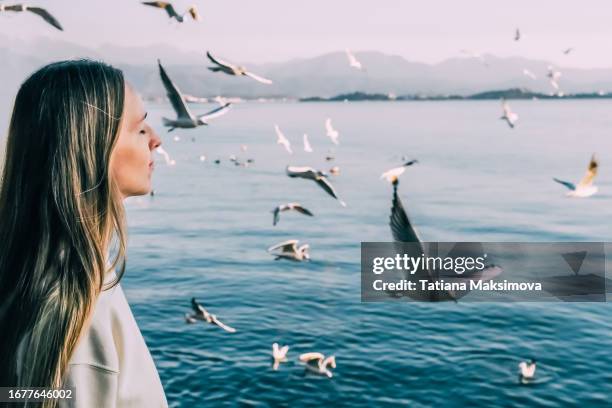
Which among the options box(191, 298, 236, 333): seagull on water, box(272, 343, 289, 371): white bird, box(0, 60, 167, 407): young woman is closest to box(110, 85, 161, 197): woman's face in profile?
box(0, 60, 167, 407): young woman

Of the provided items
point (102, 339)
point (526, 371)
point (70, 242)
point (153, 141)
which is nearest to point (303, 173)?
point (526, 371)

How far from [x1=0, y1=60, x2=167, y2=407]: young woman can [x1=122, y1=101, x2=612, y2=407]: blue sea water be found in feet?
42.4

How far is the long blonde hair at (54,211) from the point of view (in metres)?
2.16

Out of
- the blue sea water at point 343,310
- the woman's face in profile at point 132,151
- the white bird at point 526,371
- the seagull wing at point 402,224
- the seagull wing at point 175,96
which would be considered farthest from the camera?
the white bird at point 526,371

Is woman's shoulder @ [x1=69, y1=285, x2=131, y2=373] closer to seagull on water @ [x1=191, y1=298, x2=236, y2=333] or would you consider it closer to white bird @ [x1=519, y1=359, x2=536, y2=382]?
seagull on water @ [x1=191, y1=298, x2=236, y2=333]

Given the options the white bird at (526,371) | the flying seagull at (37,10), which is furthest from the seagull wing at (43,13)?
the white bird at (526,371)

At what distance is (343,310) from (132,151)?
65.0 ft

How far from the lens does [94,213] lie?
233 centimetres

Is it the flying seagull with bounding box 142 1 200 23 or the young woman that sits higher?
the flying seagull with bounding box 142 1 200 23

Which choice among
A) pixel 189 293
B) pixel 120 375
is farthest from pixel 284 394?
pixel 120 375

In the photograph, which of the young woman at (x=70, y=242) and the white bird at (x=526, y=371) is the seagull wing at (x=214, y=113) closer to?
the young woman at (x=70, y=242)

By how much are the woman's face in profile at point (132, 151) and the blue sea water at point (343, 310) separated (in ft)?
42.0

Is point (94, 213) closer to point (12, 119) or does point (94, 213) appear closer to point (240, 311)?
point (12, 119)

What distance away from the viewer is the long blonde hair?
7.09ft
